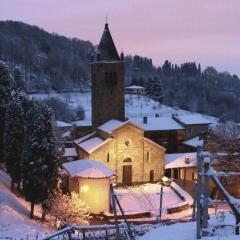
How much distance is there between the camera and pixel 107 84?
149 ft

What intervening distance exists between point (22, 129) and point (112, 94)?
51.7 ft

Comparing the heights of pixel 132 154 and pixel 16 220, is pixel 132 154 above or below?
above

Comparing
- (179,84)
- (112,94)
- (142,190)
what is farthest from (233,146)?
(179,84)

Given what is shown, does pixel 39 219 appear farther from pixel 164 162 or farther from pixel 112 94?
pixel 112 94

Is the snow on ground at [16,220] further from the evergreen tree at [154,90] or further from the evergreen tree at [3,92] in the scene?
the evergreen tree at [154,90]

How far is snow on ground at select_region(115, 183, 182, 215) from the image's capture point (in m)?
33.1

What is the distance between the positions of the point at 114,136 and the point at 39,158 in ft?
44.6

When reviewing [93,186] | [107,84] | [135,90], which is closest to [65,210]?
[93,186]

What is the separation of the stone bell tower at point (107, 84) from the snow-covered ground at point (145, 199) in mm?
9398

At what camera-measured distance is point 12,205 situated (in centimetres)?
2755

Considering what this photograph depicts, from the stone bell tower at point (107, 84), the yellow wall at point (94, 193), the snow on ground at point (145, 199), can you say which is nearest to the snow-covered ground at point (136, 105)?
the stone bell tower at point (107, 84)

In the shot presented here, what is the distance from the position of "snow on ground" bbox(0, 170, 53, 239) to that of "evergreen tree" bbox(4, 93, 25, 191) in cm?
138

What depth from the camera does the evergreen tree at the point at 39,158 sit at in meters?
27.6

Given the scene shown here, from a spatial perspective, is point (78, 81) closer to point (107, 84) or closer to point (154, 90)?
point (154, 90)
